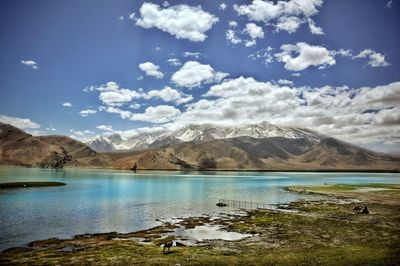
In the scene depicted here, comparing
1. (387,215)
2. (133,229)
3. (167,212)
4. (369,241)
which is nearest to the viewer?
(369,241)

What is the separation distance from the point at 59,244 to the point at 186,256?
16.2m

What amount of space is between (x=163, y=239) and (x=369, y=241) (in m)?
24.6

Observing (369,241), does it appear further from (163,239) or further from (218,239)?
(163,239)

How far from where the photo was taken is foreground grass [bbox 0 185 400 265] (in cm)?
3134

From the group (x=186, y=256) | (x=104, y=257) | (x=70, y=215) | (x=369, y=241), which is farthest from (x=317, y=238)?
(x=70, y=215)

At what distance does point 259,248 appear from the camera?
36.8 metres

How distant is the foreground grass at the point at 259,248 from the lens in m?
31.3

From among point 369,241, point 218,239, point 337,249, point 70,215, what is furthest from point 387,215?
point 70,215

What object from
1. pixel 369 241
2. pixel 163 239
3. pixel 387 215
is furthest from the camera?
pixel 387 215

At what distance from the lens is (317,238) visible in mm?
41281

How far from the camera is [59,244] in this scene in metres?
39.3

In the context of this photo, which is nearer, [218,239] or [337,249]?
[337,249]

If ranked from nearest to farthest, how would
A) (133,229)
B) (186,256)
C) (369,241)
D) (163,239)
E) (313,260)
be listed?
1. (313,260)
2. (186,256)
3. (369,241)
4. (163,239)
5. (133,229)

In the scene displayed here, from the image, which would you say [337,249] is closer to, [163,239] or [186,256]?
[186,256]
